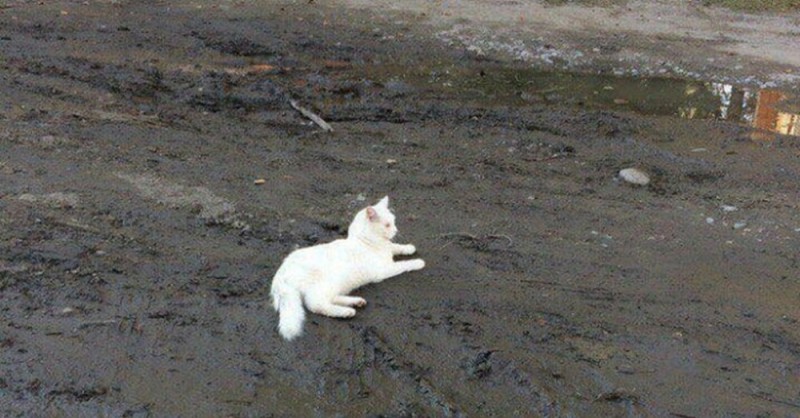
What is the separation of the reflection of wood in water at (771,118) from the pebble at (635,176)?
2136 millimetres

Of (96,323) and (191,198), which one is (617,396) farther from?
(191,198)

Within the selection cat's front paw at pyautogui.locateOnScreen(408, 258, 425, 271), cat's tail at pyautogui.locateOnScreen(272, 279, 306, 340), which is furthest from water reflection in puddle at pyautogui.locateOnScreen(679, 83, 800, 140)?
cat's tail at pyautogui.locateOnScreen(272, 279, 306, 340)

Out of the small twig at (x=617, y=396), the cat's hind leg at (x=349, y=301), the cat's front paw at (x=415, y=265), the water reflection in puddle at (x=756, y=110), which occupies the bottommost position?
the small twig at (x=617, y=396)

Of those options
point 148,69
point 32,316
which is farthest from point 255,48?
point 32,316

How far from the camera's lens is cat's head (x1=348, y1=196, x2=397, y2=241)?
5293 millimetres

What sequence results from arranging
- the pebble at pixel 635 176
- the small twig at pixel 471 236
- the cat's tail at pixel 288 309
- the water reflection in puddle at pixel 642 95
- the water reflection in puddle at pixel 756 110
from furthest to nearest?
the water reflection in puddle at pixel 642 95, the water reflection in puddle at pixel 756 110, the pebble at pixel 635 176, the small twig at pixel 471 236, the cat's tail at pixel 288 309

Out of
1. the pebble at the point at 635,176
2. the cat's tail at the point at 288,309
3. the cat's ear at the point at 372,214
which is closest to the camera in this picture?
the cat's tail at the point at 288,309

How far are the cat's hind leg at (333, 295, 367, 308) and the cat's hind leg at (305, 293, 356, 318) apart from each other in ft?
0.33

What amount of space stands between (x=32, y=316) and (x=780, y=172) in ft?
22.6

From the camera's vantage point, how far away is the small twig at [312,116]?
826 centimetres

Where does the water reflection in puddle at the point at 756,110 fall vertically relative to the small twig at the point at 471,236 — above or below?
above

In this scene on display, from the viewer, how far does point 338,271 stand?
483cm

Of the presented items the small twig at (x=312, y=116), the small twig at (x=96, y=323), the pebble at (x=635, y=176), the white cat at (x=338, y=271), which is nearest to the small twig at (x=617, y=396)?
the white cat at (x=338, y=271)

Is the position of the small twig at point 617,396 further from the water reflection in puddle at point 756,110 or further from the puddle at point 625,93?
the puddle at point 625,93
